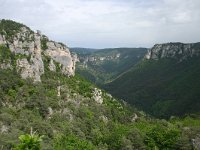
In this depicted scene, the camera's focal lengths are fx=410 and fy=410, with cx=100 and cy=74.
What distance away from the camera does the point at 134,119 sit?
543ft

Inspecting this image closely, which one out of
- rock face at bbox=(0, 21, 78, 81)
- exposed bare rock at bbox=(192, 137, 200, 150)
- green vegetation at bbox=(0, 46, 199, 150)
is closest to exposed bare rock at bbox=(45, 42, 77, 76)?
rock face at bbox=(0, 21, 78, 81)

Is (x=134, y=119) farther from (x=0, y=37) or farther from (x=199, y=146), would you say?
(x=0, y=37)

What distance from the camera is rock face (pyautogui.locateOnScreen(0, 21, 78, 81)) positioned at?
14388cm

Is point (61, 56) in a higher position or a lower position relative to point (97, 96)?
higher

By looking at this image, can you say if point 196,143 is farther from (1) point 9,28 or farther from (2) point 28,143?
(2) point 28,143

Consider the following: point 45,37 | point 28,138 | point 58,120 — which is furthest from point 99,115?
point 28,138

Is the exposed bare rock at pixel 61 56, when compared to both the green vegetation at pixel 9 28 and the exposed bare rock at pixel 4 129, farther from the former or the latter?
the exposed bare rock at pixel 4 129

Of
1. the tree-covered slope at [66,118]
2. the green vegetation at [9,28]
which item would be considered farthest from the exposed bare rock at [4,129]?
the green vegetation at [9,28]

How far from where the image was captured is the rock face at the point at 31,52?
472ft

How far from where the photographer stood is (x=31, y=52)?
495 feet

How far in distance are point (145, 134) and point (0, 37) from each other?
61813 millimetres

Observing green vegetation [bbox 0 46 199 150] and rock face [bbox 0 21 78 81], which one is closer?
green vegetation [bbox 0 46 199 150]

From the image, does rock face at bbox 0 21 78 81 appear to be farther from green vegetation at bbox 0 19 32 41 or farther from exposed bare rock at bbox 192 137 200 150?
exposed bare rock at bbox 192 137 200 150

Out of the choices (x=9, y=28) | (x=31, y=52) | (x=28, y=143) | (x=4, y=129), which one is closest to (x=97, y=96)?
(x=31, y=52)
